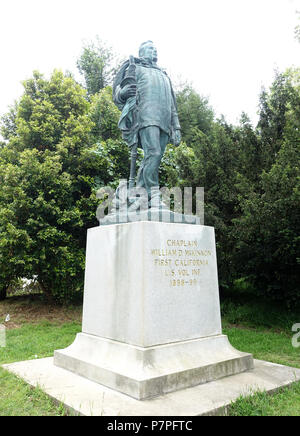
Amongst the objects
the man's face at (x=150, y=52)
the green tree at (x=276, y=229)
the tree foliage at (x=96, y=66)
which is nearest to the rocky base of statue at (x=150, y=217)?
the man's face at (x=150, y=52)

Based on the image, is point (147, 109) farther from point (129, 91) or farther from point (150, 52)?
point (150, 52)

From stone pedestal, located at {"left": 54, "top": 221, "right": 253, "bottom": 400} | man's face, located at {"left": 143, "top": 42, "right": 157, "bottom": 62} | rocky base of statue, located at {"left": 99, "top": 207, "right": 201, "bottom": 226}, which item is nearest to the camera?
stone pedestal, located at {"left": 54, "top": 221, "right": 253, "bottom": 400}

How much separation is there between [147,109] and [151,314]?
9.30 ft

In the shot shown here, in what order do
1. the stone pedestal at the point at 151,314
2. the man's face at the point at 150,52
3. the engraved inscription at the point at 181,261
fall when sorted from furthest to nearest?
the man's face at the point at 150,52, the engraved inscription at the point at 181,261, the stone pedestal at the point at 151,314

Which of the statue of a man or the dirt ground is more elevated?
the statue of a man

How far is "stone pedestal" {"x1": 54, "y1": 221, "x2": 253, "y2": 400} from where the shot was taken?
3889 mm

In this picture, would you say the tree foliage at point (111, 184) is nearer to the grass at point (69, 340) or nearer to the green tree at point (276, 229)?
the green tree at point (276, 229)

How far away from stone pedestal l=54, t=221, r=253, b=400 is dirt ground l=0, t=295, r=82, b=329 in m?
4.99

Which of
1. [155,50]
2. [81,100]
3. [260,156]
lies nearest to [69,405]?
[155,50]

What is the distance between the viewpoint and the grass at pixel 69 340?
3.48 metres

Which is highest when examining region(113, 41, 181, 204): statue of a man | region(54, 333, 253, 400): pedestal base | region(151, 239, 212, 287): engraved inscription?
region(113, 41, 181, 204): statue of a man

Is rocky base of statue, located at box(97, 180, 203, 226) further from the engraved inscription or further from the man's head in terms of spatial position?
the man's head

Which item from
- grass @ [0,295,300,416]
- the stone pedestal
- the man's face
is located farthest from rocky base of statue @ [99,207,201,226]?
the man's face

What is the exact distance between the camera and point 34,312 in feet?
33.5
